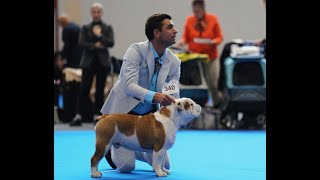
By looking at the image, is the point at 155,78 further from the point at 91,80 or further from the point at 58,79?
the point at 58,79

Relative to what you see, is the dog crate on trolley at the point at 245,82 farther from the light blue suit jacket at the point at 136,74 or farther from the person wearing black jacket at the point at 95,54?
the light blue suit jacket at the point at 136,74

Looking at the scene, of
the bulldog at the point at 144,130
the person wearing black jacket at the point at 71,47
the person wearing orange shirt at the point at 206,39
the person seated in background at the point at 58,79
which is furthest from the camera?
the person wearing black jacket at the point at 71,47

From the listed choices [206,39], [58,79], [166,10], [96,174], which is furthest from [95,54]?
[166,10]

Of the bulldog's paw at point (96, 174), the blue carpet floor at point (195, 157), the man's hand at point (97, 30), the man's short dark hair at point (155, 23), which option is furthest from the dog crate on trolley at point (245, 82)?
the bulldog's paw at point (96, 174)

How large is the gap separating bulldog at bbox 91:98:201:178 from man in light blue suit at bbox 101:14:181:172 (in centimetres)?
16

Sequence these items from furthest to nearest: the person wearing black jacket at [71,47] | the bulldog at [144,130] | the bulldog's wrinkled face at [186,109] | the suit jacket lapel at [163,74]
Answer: the person wearing black jacket at [71,47]
the suit jacket lapel at [163,74]
the bulldog's wrinkled face at [186,109]
the bulldog at [144,130]

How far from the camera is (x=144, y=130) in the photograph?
3.79 meters

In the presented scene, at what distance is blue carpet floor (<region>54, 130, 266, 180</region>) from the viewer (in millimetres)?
4105

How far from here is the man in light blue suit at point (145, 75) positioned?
4043 millimetres

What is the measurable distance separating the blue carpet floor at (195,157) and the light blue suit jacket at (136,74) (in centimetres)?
46

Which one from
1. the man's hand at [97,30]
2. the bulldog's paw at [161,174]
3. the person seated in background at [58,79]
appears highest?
the man's hand at [97,30]

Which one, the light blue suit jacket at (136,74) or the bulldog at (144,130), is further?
the light blue suit jacket at (136,74)

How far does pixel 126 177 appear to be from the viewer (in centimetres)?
398
